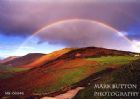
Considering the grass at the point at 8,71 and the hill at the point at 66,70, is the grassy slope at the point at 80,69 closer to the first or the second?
the hill at the point at 66,70

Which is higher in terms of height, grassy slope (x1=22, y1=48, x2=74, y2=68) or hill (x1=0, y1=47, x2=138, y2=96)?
grassy slope (x1=22, y1=48, x2=74, y2=68)

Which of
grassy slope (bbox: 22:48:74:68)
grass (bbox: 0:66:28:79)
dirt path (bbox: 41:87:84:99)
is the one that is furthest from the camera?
grass (bbox: 0:66:28:79)

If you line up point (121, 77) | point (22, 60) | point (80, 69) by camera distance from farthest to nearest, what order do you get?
point (22, 60) → point (80, 69) → point (121, 77)

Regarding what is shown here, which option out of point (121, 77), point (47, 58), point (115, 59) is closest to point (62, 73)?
point (47, 58)

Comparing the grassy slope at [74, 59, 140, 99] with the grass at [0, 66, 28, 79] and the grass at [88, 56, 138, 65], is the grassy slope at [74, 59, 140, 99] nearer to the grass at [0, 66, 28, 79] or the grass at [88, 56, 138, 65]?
the grass at [88, 56, 138, 65]

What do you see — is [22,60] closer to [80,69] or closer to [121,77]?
[80,69]

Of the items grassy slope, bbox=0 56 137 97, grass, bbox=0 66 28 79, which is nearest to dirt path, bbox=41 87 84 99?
grassy slope, bbox=0 56 137 97

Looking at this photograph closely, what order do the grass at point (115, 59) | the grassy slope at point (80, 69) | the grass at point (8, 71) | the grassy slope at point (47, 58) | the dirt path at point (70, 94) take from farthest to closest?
the grass at point (8, 71)
the grassy slope at point (47, 58)
the grassy slope at point (80, 69)
the grass at point (115, 59)
the dirt path at point (70, 94)

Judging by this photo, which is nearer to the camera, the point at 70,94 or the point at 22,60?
the point at 70,94

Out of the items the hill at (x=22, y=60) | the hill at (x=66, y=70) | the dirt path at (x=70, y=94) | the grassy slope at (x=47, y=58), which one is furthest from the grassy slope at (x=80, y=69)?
the hill at (x=22, y=60)

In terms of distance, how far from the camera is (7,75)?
11.5m

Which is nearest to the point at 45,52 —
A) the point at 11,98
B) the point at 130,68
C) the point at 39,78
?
the point at 39,78

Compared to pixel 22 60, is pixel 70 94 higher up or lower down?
lower down

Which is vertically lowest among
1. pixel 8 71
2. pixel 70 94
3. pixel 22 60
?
pixel 70 94
